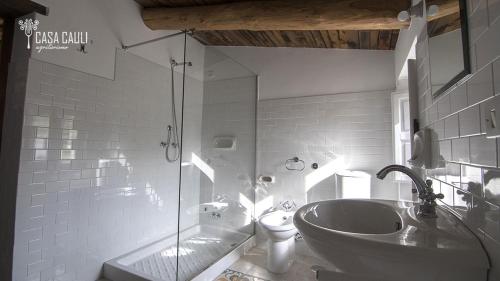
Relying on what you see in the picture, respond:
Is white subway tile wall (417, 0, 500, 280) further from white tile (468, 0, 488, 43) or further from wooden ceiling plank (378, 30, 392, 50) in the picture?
wooden ceiling plank (378, 30, 392, 50)

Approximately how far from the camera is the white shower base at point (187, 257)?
2105 millimetres

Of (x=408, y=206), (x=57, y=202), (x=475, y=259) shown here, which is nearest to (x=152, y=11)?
(x=57, y=202)

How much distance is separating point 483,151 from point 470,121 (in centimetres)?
13

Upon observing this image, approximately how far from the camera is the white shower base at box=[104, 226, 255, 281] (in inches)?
82.9

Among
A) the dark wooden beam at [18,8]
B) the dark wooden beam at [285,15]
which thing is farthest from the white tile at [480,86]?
the dark wooden beam at [18,8]

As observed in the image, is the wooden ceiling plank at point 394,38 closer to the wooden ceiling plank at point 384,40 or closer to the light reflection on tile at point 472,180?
Result: the wooden ceiling plank at point 384,40

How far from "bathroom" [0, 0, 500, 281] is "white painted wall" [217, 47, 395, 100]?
17 mm

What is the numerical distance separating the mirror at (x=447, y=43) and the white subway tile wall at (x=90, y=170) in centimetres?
247

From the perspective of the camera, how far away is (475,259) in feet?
2.05

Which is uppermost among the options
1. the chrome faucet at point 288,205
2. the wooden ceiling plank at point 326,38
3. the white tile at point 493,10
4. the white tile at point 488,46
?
the wooden ceiling plank at point 326,38

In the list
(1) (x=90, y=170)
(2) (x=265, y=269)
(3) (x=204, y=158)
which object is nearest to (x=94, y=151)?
(1) (x=90, y=170)

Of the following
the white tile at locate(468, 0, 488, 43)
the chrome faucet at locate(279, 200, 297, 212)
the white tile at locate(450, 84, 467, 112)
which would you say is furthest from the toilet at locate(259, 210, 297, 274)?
the white tile at locate(468, 0, 488, 43)

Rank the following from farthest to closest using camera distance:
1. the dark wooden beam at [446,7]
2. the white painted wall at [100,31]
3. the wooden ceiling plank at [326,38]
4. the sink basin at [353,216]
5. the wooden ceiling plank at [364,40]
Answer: the wooden ceiling plank at [326,38], the wooden ceiling plank at [364,40], the white painted wall at [100,31], the sink basin at [353,216], the dark wooden beam at [446,7]

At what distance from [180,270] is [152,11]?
269cm
